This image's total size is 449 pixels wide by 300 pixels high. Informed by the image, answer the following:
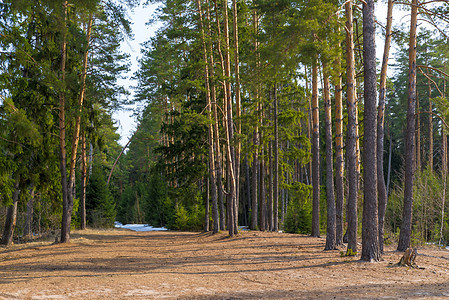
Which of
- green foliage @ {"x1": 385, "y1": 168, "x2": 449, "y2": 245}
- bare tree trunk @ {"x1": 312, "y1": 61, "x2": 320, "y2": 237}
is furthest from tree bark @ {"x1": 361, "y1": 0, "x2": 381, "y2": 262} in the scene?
green foliage @ {"x1": 385, "y1": 168, "x2": 449, "y2": 245}

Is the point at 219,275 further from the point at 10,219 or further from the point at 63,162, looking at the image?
the point at 10,219

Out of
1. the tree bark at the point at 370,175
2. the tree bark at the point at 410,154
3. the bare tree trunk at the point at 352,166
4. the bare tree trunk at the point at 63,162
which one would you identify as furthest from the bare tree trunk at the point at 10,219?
the tree bark at the point at 410,154

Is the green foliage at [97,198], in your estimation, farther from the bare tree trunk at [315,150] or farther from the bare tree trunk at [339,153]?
the bare tree trunk at [339,153]

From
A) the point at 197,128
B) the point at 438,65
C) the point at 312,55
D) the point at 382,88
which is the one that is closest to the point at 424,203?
the point at 382,88

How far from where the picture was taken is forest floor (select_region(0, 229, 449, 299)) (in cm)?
623

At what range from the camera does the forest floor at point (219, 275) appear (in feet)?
20.4

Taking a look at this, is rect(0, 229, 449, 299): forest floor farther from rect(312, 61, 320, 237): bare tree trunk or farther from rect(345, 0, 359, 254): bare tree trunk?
rect(312, 61, 320, 237): bare tree trunk

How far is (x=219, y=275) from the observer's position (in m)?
8.30

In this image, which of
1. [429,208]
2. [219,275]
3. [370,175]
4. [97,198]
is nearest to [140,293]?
[219,275]

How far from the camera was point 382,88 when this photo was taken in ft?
41.6

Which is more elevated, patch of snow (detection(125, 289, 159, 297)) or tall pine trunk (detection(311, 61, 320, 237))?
tall pine trunk (detection(311, 61, 320, 237))

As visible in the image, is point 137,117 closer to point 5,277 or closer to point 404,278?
point 5,277

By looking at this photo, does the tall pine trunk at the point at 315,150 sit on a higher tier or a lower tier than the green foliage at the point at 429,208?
higher

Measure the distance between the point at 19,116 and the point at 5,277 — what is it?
11.7 ft
